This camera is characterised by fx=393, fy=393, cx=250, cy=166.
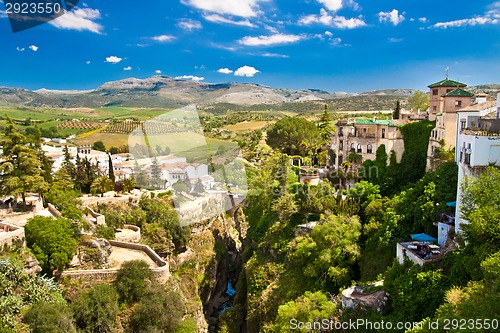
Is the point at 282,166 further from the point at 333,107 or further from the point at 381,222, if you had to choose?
the point at 333,107

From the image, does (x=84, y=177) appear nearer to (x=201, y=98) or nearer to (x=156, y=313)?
(x=156, y=313)

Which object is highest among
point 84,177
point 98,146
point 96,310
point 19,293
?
point 98,146

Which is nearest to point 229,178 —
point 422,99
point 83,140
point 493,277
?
point 422,99

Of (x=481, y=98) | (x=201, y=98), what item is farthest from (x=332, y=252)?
(x=201, y=98)

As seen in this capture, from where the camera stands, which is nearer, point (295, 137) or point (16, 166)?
point (16, 166)

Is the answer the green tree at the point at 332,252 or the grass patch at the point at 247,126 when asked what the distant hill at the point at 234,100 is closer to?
the grass patch at the point at 247,126

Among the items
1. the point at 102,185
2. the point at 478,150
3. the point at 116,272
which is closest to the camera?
the point at 478,150
